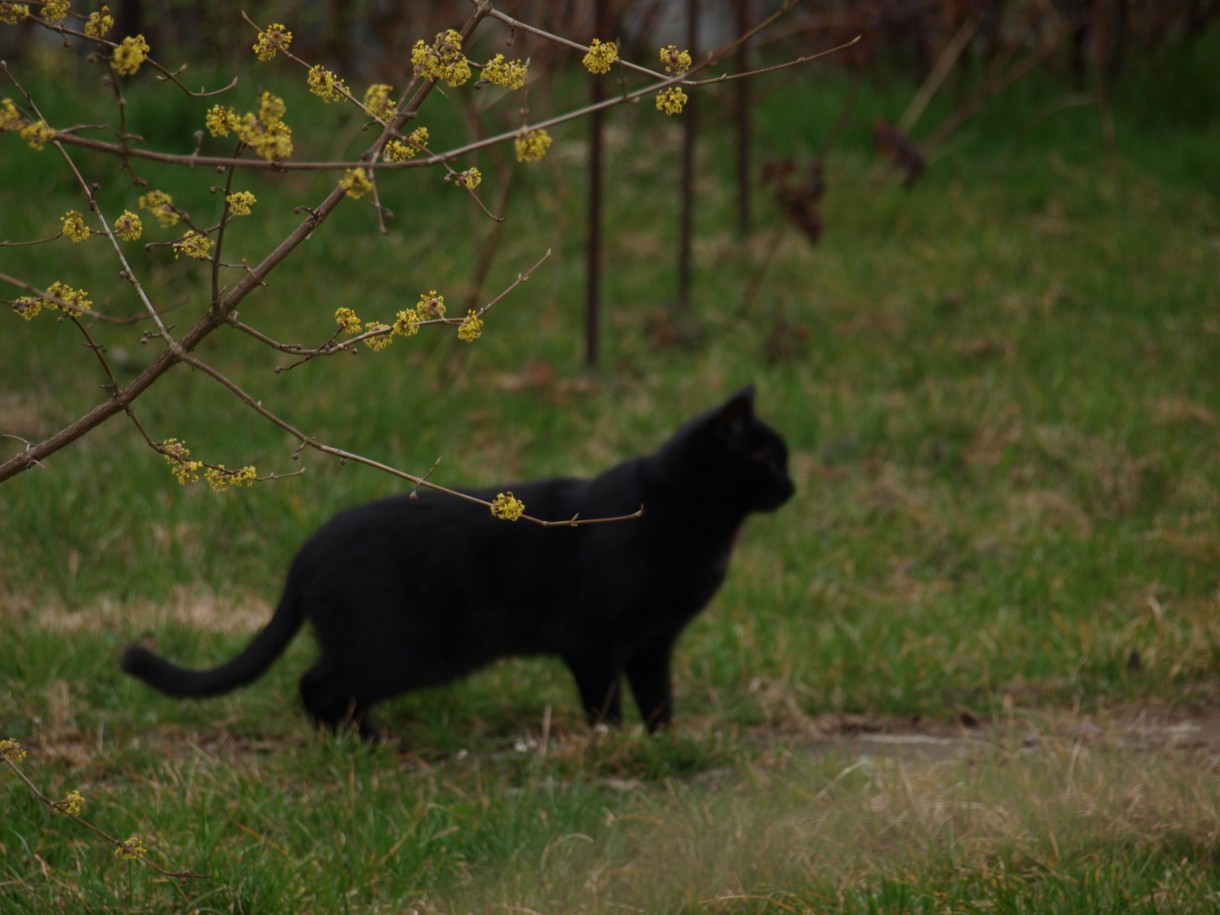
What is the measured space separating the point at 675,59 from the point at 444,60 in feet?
1.12

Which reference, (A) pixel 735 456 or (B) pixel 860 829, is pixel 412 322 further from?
(A) pixel 735 456

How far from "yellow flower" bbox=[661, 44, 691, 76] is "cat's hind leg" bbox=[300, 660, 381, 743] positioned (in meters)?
2.19

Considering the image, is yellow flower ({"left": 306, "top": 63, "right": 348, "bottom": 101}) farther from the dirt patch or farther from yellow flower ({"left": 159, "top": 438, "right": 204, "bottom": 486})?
the dirt patch

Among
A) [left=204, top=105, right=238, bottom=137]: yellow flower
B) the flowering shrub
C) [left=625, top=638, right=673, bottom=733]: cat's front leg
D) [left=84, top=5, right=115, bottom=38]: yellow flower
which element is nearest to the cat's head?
[left=625, top=638, right=673, bottom=733]: cat's front leg

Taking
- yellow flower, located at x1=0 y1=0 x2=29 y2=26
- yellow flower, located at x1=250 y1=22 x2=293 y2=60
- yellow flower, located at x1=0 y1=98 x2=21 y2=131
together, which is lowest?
yellow flower, located at x1=0 y1=98 x2=21 y2=131

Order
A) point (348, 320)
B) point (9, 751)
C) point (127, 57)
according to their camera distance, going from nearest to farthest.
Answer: point (127, 57) → point (348, 320) → point (9, 751)

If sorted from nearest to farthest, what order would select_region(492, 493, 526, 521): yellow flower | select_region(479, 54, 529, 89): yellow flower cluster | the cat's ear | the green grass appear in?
select_region(479, 54, 529, 89): yellow flower cluster
select_region(492, 493, 526, 521): yellow flower
the green grass
the cat's ear

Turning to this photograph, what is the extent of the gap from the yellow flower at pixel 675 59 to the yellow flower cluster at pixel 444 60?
0.95ft

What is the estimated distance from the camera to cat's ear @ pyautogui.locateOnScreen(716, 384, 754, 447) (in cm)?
393

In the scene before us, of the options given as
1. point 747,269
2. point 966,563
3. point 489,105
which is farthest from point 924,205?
point 966,563

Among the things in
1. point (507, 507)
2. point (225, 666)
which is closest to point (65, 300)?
point (507, 507)

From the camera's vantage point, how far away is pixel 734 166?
796 cm

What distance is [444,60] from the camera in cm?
196

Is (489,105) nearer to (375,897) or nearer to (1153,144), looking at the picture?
(1153,144)
